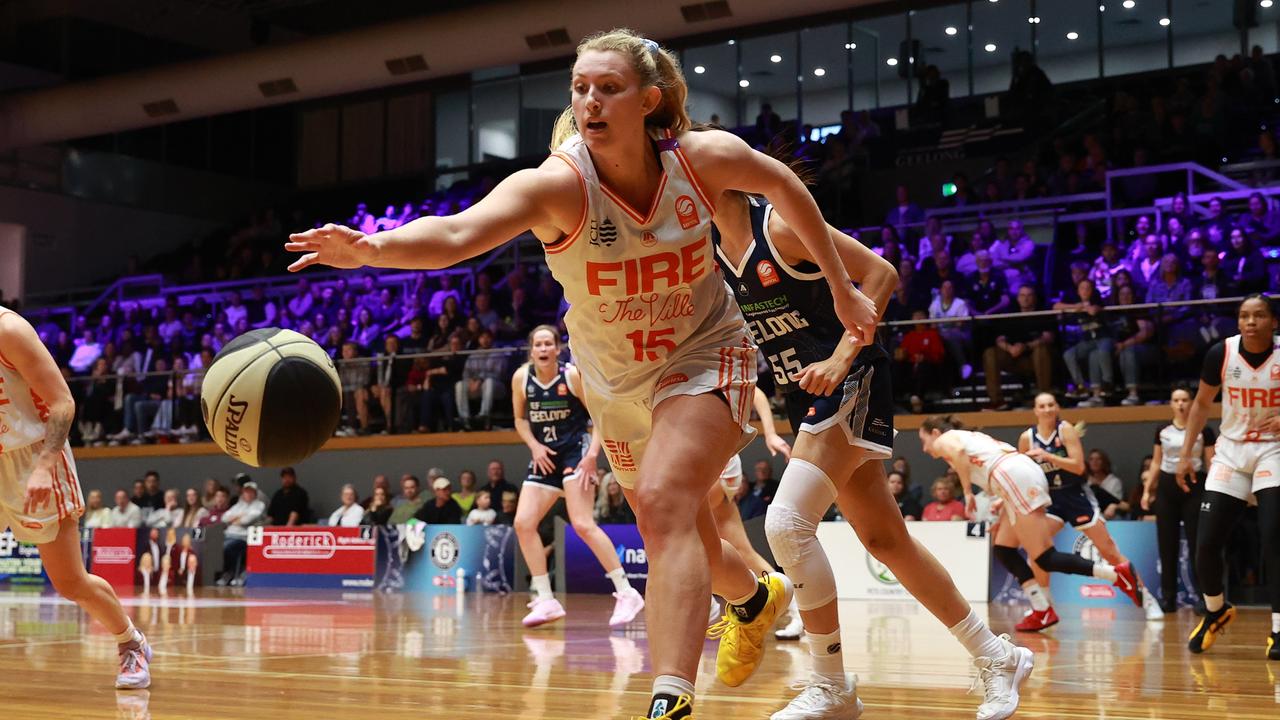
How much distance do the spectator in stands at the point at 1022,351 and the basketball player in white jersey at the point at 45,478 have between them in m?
10.3

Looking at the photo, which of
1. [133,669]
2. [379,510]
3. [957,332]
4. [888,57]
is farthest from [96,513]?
[888,57]

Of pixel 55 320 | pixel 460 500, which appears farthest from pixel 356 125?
Result: pixel 460 500

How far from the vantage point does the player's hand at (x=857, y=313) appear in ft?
12.4

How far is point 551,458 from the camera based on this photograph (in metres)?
9.68

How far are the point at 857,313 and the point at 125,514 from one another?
668 inches

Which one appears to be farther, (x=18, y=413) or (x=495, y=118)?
(x=495, y=118)

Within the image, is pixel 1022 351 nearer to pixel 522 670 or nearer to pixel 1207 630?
pixel 1207 630

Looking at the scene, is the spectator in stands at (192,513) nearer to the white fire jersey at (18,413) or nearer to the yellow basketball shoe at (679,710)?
the white fire jersey at (18,413)

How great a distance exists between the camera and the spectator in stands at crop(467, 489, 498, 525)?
15516mm

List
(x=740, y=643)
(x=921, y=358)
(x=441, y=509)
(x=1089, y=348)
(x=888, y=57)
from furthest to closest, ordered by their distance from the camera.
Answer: (x=888, y=57)
(x=441, y=509)
(x=921, y=358)
(x=1089, y=348)
(x=740, y=643)

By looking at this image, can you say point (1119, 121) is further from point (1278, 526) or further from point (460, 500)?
point (1278, 526)

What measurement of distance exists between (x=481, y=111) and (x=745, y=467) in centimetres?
1411

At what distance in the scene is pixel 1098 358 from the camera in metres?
13.6

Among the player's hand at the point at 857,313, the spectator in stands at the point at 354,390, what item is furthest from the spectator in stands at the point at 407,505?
the player's hand at the point at 857,313
